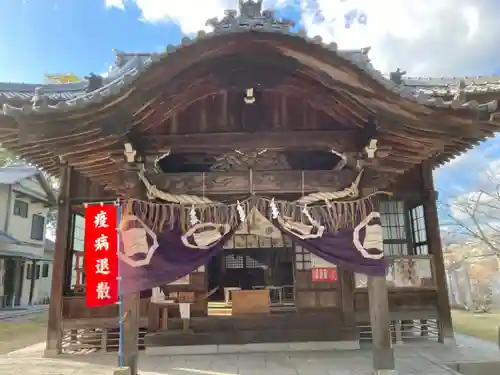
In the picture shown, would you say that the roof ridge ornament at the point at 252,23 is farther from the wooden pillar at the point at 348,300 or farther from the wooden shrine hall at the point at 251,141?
the wooden pillar at the point at 348,300

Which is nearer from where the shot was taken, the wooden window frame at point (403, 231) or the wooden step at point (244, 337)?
the wooden step at point (244, 337)

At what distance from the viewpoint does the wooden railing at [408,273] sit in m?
8.81

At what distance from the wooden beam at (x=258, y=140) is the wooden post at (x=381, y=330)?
2061 mm

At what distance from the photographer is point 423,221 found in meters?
9.63

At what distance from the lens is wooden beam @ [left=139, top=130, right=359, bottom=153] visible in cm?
561

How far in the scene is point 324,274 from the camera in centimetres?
877

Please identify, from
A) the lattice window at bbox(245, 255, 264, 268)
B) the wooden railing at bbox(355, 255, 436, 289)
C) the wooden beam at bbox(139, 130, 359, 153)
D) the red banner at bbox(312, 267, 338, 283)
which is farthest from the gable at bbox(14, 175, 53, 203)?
the wooden railing at bbox(355, 255, 436, 289)

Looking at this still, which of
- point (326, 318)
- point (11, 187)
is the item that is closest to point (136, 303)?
point (326, 318)

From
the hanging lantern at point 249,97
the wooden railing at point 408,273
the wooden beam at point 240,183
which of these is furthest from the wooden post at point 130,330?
the wooden railing at point 408,273

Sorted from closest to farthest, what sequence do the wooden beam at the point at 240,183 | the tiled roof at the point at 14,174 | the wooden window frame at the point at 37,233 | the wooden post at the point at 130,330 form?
the wooden post at the point at 130,330
the wooden beam at the point at 240,183
the tiled roof at the point at 14,174
the wooden window frame at the point at 37,233

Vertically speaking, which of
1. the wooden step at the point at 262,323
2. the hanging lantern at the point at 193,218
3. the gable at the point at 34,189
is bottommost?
the wooden step at the point at 262,323

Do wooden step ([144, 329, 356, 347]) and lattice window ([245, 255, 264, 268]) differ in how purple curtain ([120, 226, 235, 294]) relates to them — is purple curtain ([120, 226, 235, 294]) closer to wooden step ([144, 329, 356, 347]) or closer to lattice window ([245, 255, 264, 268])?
wooden step ([144, 329, 356, 347])

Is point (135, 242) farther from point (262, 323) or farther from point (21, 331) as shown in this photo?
point (21, 331)

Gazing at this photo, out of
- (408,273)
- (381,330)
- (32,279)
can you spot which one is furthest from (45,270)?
(381,330)
